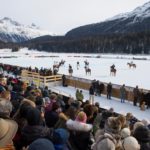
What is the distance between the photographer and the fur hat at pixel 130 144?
4.87 m

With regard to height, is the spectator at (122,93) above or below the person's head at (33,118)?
below

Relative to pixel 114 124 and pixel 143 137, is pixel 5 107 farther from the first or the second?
pixel 143 137

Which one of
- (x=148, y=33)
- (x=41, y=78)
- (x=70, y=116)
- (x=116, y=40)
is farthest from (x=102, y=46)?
(x=70, y=116)

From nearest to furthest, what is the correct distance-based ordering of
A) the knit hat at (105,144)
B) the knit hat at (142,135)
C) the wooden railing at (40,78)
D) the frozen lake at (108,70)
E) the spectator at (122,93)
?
the knit hat at (105,144) < the knit hat at (142,135) < the spectator at (122,93) < the wooden railing at (40,78) < the frozen lake at (108,70)

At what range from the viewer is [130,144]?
16.1ft

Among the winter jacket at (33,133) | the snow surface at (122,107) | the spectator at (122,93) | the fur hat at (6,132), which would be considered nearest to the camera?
the fur hat at (6,132)

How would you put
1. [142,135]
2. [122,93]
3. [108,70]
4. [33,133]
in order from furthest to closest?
[108,70] → [122,93] → [142,135] → [33,133]

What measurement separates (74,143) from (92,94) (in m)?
15.8

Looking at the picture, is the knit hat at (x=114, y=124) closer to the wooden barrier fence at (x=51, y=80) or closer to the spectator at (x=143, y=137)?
the spectator at (x=143, y=137)

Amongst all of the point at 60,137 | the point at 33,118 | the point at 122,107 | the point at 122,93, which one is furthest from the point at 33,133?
the point at 122,93

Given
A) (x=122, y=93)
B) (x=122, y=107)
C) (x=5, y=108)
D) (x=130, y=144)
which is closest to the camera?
(x=130, y=144)

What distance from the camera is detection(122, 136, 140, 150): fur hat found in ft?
16.0

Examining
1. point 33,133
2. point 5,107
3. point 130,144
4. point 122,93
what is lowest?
point 122,93

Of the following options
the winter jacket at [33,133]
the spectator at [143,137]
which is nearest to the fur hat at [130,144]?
the spectator at [143,137]
